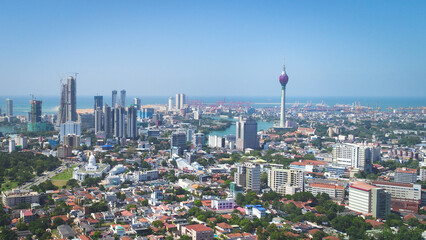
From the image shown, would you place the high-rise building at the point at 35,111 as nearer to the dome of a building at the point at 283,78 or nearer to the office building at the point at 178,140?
the office building at the point at 178,140

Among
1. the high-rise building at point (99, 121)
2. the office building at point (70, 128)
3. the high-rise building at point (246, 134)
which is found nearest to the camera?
the high-rise building at point (246, 134)

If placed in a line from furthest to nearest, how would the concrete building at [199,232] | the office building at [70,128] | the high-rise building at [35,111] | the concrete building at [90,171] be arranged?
the high-rise building at [35,111]
the office building at [70,128]
the concrete building at [90,171]
the concrete building at [199,232]

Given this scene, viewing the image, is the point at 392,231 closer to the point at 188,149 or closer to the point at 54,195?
the point at 54,195

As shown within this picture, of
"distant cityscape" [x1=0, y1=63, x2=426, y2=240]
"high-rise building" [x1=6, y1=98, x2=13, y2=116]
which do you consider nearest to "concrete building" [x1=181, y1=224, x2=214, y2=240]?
"distant cityscape" [x1=0, y1=63, x2=426, y2=240]

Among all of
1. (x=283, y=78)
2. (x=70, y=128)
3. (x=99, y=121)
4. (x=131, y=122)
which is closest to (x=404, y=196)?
(x=131, y=122)

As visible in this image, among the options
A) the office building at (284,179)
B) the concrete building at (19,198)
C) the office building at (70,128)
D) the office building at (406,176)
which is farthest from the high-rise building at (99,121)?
the office building at (406,176)
